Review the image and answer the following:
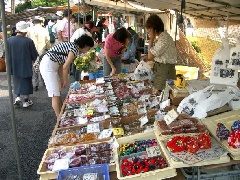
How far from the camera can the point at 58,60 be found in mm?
4348

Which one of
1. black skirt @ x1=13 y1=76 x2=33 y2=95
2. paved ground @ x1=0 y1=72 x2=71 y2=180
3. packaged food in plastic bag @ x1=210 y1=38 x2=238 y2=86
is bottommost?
paved ground @ x1=0 y1=72 x2=71 y2=180

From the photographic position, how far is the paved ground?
3.67 m

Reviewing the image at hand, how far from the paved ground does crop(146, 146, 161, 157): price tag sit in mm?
1726

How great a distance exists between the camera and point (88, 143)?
9.21 feet

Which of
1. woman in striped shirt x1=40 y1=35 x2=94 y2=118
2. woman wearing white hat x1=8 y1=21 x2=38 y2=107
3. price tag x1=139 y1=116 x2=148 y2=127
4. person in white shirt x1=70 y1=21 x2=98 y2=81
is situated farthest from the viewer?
person in white shirt x1=70 y1=21 x2=98 y2=81

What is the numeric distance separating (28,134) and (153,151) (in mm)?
2944

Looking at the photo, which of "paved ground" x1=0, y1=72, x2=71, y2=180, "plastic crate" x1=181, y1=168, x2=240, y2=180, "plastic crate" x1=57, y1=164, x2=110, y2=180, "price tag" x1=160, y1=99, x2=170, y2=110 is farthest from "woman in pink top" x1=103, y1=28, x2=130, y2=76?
"plastic crate" x1=181, y1=168, x2=240, y2=180

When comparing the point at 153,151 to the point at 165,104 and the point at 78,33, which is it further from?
the point at 78,33

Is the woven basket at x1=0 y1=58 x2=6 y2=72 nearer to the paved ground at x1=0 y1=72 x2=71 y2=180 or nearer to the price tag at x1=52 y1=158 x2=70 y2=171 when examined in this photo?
the paved ground at x1=0 y1=72 x2=71 y2=180

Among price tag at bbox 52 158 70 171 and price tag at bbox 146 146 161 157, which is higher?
price tag at bbox 146 146 161 157

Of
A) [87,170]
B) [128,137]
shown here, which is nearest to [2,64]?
[128,137]

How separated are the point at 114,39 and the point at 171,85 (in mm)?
1904

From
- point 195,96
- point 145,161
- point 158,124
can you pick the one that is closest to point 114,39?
point 195,96

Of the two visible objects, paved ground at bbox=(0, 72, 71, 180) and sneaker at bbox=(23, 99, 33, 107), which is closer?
paved ground at bbox=(0, 72, 71, 180)
